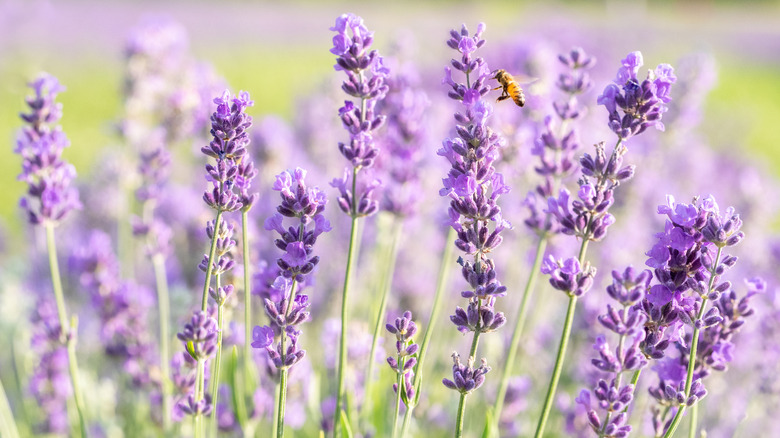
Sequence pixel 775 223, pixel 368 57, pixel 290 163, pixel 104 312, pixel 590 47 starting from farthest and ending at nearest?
pixel 590 47 < pixel 775 223 < pixel 290 163 < pixel 104 312 < pixel 368 57

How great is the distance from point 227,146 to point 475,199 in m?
0.54

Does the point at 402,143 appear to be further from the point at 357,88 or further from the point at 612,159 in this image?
the point at 612,159

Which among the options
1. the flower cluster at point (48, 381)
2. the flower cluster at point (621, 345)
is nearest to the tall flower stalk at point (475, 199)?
the flower cluster at point (621, 345)

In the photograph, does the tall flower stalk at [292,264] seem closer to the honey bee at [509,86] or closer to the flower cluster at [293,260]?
the flower cluster at [293,260]

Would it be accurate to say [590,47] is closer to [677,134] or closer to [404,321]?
[677,134]

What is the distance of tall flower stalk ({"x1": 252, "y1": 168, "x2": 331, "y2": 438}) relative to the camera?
155cm

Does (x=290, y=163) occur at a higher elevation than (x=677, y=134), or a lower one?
lower

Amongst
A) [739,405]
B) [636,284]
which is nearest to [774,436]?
[739,405]

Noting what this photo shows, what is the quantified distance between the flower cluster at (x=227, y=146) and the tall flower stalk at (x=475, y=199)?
0.44 metres

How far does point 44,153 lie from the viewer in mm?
2006

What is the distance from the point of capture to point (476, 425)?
3109 mm

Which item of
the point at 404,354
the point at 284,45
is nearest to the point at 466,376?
the point at 404,354

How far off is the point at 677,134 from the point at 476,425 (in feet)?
6.18

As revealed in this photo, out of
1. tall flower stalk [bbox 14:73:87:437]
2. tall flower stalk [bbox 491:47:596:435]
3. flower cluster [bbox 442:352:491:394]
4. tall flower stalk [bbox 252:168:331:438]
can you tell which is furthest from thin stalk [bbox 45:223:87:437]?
tall flower stalk [bbox 491:47:596:435]
